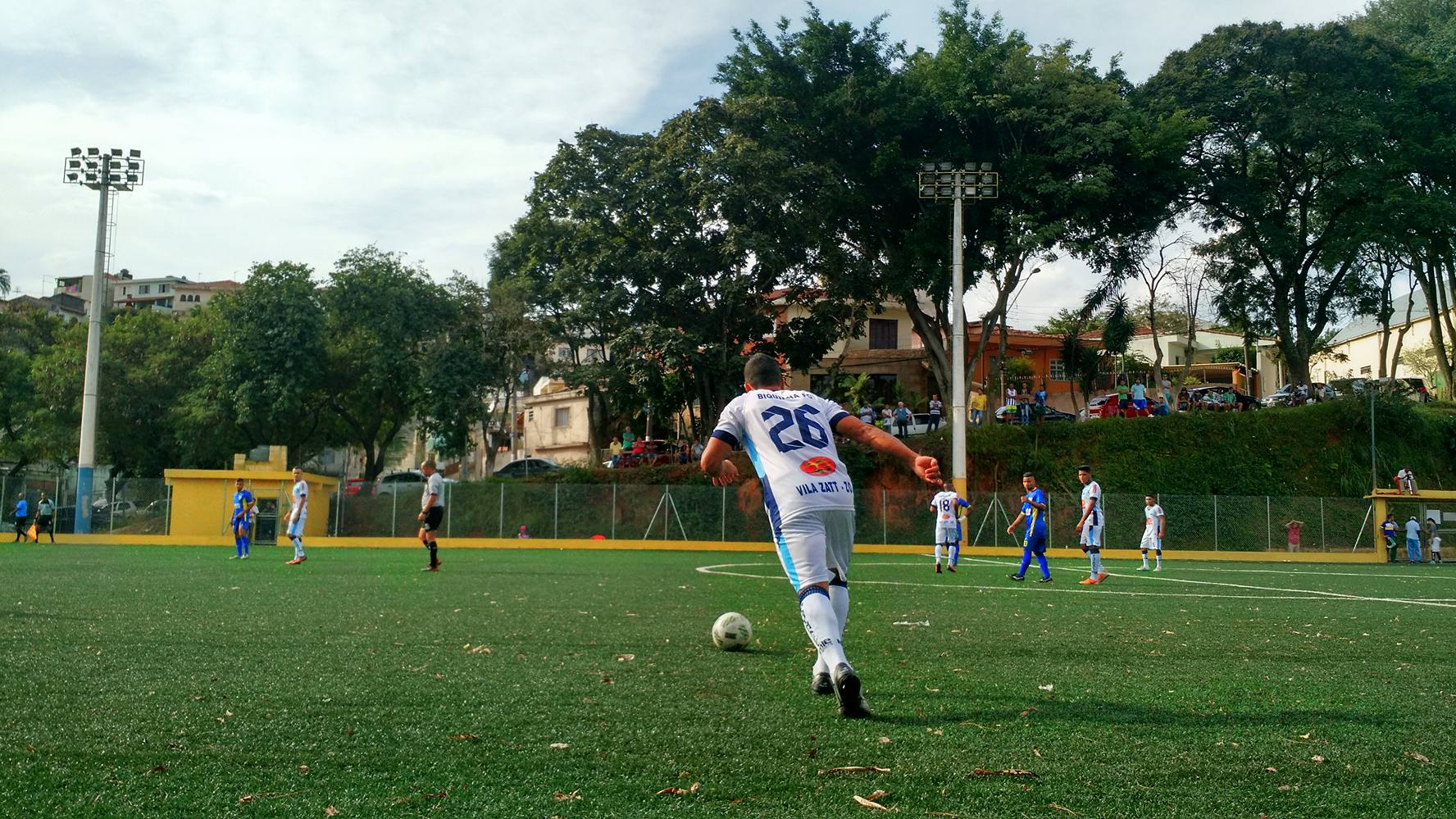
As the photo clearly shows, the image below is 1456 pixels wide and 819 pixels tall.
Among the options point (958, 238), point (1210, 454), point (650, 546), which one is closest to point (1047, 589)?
point (958, 238)

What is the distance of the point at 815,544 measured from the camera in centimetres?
625

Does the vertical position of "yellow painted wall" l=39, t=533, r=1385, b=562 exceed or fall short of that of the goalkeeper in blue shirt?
it falls short

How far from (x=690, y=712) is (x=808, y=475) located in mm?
1594

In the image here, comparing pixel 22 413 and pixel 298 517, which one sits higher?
pixel 22 413

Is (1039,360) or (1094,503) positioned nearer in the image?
(1094,503)

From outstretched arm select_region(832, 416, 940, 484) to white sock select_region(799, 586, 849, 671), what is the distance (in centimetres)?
94

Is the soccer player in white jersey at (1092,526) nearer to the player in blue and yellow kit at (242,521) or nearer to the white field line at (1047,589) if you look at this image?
the white field line at (1047,589)

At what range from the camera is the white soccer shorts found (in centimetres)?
621

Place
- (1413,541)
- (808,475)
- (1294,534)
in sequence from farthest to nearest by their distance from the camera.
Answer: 1. (1294,534)
2. (1413,541)
3. (808,475)

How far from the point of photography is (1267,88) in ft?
138

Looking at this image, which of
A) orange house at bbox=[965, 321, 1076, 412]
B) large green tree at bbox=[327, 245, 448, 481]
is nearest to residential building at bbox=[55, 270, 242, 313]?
large green tree at bbox=[327, 245, 448, 481]

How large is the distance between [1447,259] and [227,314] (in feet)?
166

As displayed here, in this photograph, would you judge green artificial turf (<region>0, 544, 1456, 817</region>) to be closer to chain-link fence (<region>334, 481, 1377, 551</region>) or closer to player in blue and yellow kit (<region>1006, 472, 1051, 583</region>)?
player in blue and yellow kit (<region>1006, 472, 1051, 583</region>)

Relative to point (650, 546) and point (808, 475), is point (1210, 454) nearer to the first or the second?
point (650, 546)
